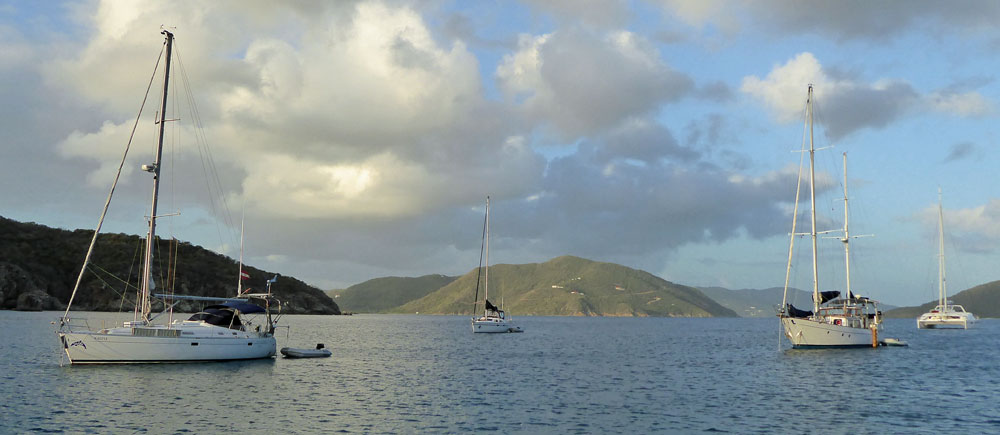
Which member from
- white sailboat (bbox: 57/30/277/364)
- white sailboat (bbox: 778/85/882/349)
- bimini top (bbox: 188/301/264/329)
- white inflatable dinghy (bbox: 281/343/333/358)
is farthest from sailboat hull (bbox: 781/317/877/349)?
bimini top (bbox: 188/301/264/329)

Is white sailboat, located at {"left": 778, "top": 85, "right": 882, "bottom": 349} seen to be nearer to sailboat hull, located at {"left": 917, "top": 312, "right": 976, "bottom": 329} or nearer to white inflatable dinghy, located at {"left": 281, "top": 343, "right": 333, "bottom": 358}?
white inflatable dinghy, located at {"left": 281, "top": 343, "right": 333, "bottom": 358}

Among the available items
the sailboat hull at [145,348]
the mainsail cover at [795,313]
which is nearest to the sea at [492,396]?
the sailboat hull at [145,348]

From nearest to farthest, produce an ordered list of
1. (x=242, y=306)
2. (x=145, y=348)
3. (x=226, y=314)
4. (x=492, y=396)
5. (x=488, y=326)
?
(x=492, y=396) < (x=145, y=348) < (x=226, y=314) < (x=242, y=306) < (x=488, y=326)

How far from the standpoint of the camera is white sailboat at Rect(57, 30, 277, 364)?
48.3m

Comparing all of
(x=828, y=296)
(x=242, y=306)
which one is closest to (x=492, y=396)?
(x=242, y=306)

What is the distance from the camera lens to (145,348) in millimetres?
49500

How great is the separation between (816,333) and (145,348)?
210 ft

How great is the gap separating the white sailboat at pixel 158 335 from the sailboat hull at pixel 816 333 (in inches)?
2122

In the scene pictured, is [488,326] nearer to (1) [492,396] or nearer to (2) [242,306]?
(2) [242,306]

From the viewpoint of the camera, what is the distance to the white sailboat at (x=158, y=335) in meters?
48.3

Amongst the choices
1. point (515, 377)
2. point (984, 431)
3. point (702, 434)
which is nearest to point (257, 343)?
point (515, 377)

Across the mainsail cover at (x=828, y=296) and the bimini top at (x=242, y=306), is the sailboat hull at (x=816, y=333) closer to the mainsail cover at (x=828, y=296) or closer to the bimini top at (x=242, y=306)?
the mainsail cover at (x=828, y=296)

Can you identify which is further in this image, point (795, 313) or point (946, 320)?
point (946, 320)

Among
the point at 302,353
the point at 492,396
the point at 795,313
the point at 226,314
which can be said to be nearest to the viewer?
the point at 492,396
